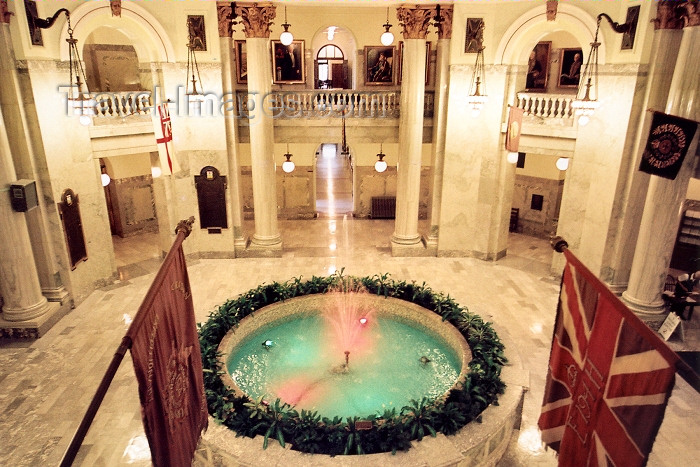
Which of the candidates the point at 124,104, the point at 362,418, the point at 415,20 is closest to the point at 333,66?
the point at 415,20

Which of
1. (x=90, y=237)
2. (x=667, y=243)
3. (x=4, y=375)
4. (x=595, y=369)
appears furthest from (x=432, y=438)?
(x=90, y=237)

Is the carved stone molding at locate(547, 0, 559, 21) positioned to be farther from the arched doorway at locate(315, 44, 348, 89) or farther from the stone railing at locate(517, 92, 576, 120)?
the arched doorway at locate(315, 44, 348, 89)

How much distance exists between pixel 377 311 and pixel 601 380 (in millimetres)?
6138

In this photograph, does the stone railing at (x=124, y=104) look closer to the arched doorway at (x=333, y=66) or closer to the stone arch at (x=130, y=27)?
the stone arch at (x=130, y=27)

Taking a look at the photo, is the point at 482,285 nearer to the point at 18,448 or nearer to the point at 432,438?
the point at 432,438

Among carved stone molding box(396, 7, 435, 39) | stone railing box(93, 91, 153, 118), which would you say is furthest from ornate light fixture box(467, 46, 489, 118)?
stone railing box(93, 91, 153, 118)

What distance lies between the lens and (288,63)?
17172 mm

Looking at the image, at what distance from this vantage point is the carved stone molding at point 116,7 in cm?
1109

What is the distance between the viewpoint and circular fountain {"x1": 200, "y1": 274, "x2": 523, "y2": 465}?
6.19 meters

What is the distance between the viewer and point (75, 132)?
36.1ft

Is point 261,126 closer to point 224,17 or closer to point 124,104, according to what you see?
point 224,17

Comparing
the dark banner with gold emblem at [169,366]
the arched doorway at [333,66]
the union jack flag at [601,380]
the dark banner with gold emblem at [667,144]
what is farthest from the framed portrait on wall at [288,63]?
the union jack flag at [601,380]

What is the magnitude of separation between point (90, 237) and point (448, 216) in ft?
30.9

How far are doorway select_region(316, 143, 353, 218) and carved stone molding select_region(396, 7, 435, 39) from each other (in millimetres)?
7407
